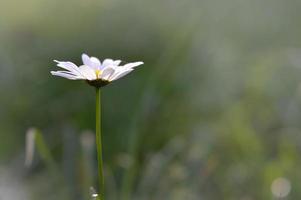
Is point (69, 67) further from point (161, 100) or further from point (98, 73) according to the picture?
point (161, 100)

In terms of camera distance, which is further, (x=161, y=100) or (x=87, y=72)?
(x=161, y=100)

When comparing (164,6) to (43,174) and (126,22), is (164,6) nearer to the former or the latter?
(126,22)

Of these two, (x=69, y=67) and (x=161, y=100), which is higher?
(x=69, y=67)

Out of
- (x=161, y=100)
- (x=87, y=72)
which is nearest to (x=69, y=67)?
(x=87, y=72)

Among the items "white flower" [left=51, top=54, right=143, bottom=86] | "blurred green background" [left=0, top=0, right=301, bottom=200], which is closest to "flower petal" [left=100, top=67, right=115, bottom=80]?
"white flower" [left=51, top=54, right=143, bottom=86]

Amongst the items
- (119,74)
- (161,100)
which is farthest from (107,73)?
(161,100)

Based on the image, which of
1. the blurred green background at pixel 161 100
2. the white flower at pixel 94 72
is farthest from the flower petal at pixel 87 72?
the blurred green background at pixel 161 100

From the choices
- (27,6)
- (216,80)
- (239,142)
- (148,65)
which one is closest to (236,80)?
(216,80)
